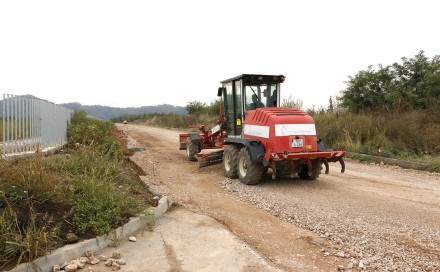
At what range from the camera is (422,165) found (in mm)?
12023

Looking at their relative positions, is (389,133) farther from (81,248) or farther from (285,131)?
(81,248)

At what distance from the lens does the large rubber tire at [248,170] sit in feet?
30.1

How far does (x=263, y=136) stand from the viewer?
30.4ft

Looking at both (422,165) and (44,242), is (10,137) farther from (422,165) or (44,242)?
(422,165)

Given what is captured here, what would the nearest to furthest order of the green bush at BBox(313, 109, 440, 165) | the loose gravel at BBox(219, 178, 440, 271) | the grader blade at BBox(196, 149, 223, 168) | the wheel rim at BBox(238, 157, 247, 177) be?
1. the loose gravel at BBox(219, 178, 440, 271)
2. the wheel rim at BBox(238, 157, 247, 177)
3. the grader blade at BBox(196, 149, 223, 168)
4. the green bush at BBox(313, 109, 440, 165)

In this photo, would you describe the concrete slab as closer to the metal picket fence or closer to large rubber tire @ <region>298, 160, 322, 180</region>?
the metal picket fence

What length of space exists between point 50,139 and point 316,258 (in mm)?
9767

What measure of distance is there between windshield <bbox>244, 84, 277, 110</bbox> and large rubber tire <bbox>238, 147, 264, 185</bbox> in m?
1.66

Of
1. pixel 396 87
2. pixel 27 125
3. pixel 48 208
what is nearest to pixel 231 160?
pixel 27 125

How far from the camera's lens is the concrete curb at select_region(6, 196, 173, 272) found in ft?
13.3

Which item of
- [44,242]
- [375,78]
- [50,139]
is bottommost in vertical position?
[44,242]

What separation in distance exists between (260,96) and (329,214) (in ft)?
16.3

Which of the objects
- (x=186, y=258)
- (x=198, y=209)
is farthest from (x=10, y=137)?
(x=186, y=258)

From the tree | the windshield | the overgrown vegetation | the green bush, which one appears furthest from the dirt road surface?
the tree
